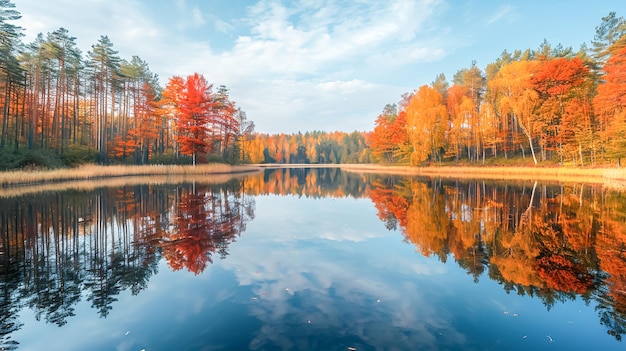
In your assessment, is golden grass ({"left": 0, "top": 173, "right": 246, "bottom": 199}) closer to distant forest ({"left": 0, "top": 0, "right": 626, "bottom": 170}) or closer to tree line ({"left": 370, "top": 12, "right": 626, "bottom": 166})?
distant forest ({"left": 0, "top": 0, "right": 626, "bottom": 170})

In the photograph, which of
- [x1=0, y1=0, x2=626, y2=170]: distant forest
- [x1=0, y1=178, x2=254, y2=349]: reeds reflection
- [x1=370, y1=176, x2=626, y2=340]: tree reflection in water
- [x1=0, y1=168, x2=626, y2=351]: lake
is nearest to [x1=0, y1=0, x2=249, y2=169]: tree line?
[x1=0, y1=0, x2=626, y2=170]: distant forest

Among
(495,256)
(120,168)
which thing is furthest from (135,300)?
(120,168)

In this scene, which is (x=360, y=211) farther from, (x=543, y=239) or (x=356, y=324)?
(x=356, y=324)

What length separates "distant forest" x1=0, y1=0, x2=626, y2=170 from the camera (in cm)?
3117

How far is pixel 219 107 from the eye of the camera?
1757 inches

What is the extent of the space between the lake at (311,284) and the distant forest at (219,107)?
2487 cm

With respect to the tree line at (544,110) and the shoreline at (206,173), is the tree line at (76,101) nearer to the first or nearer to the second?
the shoreline at (206,173)

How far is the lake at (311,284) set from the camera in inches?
175

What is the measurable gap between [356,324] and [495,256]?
5.17 meters

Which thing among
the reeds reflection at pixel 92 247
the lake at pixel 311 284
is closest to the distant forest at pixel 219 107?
the reeds reflection at pixel 92 247

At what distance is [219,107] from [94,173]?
18511 millimetres

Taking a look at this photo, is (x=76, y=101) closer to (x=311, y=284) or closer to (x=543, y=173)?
(x=311, y=284)

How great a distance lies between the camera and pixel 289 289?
6.13 m

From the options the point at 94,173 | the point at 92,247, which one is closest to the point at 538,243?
the point at 92,247
